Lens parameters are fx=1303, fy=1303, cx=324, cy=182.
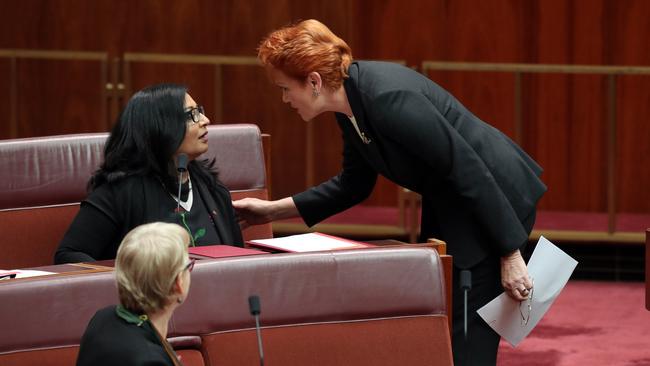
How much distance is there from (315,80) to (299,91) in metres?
0.05

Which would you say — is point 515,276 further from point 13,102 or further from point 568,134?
point 13,102

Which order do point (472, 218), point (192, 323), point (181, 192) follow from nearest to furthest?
point (192, 323) → point (472, 218) → point (181, 192)

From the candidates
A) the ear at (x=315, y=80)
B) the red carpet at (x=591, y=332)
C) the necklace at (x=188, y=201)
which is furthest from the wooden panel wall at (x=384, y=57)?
the ear at (x=315, y=80)

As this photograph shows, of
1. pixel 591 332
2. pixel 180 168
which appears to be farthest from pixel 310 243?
pixel 591 332

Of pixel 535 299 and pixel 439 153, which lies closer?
pixel 439 153

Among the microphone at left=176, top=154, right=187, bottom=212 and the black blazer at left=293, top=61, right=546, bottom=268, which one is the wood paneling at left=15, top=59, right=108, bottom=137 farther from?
the black blazer at left=293, top=61, right=546, bottom=268

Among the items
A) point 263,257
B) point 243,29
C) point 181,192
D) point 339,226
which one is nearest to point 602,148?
point 339,226

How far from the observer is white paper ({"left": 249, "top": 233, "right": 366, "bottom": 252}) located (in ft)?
10.6

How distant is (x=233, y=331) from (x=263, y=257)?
0.18 m

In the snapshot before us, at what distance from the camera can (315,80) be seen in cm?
327

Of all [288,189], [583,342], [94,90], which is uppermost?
[94,90]

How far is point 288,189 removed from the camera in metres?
6.30

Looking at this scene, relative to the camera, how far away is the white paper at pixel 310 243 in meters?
3.23

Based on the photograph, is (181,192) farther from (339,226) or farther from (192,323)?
(339,226)
